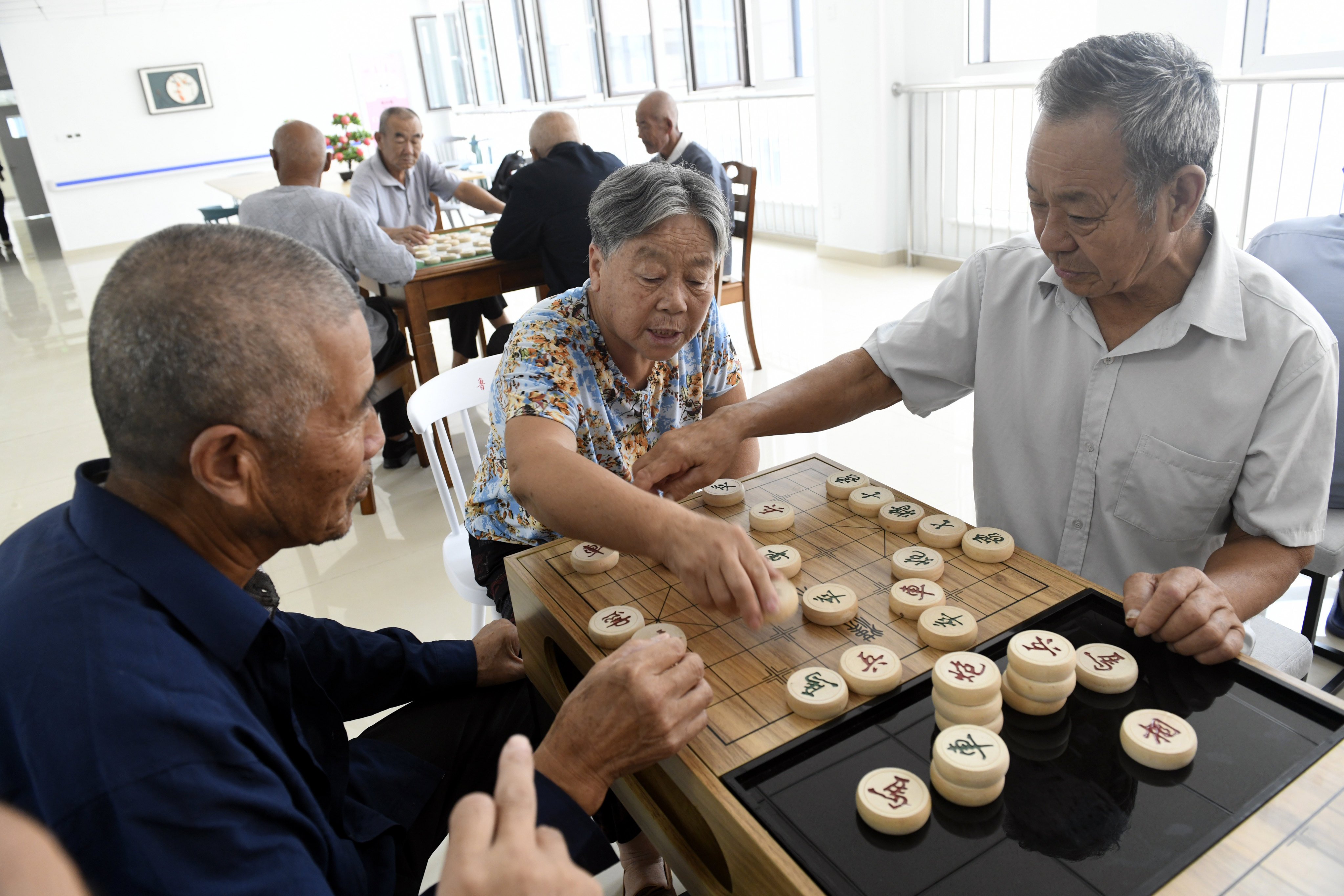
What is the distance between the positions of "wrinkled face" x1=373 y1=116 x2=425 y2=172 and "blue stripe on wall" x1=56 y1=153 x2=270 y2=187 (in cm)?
773

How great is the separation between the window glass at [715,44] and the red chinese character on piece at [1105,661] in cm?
741

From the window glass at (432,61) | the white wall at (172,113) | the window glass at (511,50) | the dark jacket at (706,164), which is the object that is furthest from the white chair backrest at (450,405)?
the window glass at (432,61)

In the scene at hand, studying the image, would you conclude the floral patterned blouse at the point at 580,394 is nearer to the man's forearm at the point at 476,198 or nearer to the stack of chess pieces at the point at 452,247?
the stack of chess pieces at the point at 452,247

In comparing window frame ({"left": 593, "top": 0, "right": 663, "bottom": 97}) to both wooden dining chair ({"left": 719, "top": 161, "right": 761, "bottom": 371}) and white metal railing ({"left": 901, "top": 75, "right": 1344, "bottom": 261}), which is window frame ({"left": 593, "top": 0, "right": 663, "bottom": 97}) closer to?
white metal railing ({"left": 901, "top": 75, "right": 1344, "bottom": 261})

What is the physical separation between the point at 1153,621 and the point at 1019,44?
5.38 meters

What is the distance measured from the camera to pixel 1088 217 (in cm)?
126

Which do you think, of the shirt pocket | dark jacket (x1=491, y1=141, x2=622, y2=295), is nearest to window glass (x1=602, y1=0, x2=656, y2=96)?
dark jacket (x1=491, y1=141, x2=622, y2=295)

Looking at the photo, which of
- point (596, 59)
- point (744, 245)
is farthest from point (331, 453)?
point (596, 59)

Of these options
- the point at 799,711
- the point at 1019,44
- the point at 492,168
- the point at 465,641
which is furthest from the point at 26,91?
the point at 799,711

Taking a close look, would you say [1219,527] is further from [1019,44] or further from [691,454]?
[1019,44]

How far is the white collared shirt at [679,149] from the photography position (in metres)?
4.52

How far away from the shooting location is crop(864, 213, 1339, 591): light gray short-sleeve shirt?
125cm

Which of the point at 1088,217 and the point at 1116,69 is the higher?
the point at 1116,69

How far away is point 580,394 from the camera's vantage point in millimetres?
1612
